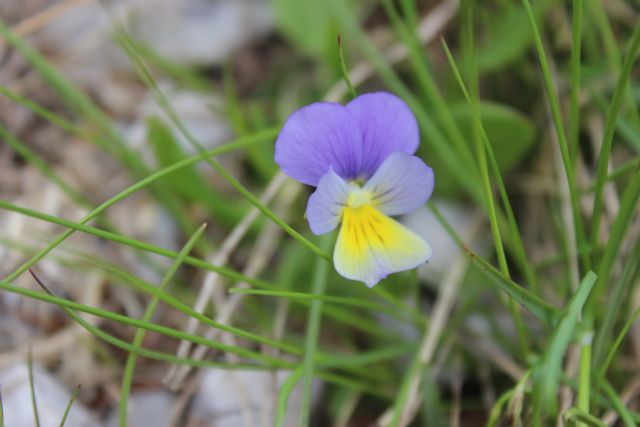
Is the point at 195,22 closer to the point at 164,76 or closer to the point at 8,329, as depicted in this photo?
the point at 164,76

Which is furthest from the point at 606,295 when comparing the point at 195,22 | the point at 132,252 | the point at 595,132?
the point at 195,22

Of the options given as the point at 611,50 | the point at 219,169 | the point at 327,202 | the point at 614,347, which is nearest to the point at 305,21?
the point at 611,50

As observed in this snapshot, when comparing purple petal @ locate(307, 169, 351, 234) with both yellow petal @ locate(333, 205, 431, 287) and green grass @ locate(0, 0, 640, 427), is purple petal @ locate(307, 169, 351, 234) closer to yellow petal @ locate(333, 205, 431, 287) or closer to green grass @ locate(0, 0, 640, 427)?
yellow petal @ locate(333, 205, 431, 287)

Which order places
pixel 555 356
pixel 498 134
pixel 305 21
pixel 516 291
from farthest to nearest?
1. pixel 305 21
2. pixel 498 134
3. pixel 516 291
4. pixel 555 356

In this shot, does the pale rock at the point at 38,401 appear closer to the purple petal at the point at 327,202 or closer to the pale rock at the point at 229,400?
the pale rock at the point at 229,400

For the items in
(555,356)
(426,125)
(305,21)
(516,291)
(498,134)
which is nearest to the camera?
(555,356)

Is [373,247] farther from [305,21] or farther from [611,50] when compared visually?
[305,21]

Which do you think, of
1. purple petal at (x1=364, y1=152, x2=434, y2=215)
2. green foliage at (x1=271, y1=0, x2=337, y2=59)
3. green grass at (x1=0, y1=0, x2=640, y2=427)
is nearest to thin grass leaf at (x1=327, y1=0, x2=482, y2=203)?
green grass at (x1=0, y1=0, x2=640, y2=427)

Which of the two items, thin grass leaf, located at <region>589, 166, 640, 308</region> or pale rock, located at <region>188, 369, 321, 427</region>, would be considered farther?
pale rock, located at <region>188, 369, 321, 427</region>
